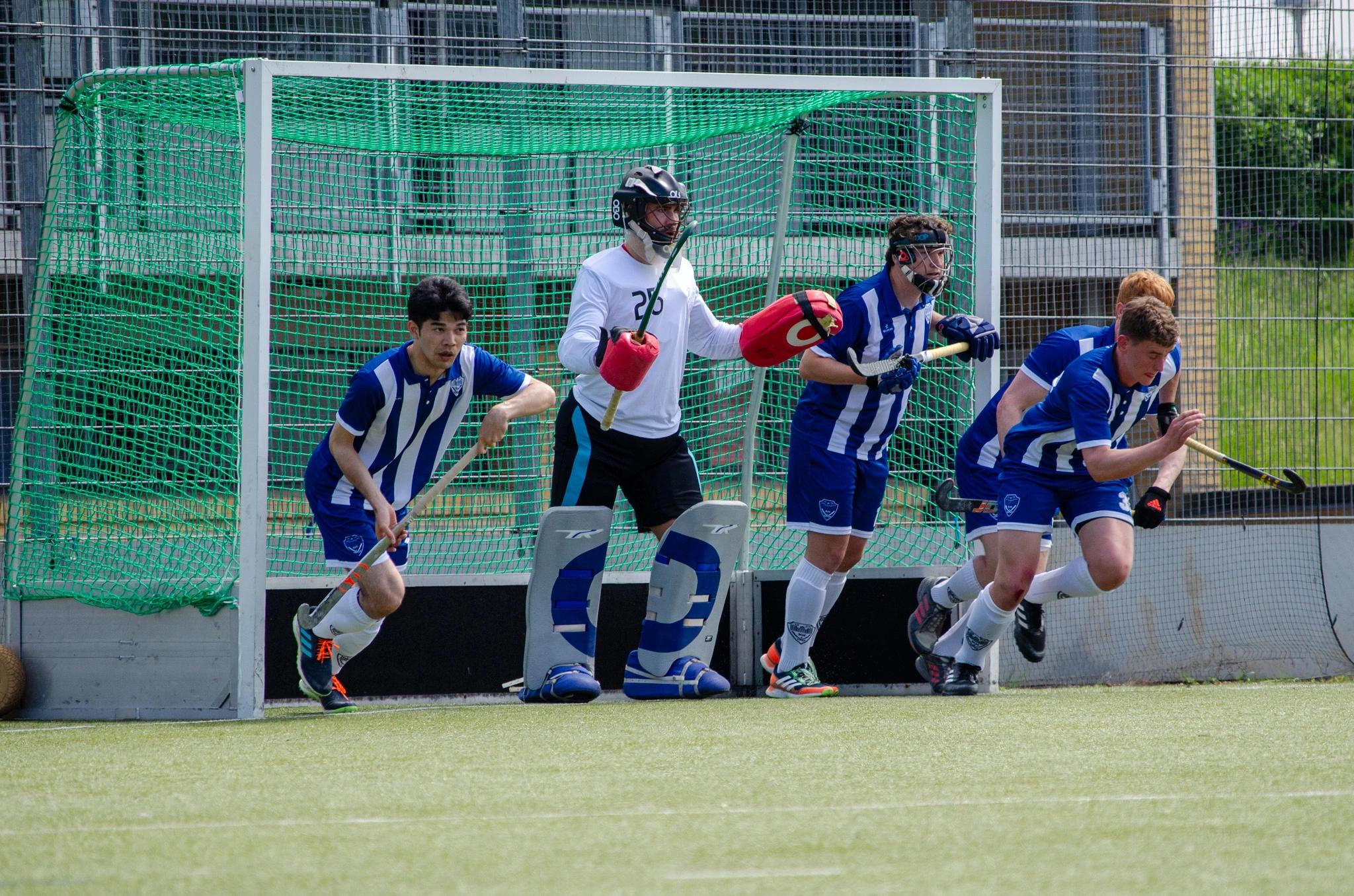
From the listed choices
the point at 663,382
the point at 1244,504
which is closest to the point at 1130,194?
the point at 1244,504

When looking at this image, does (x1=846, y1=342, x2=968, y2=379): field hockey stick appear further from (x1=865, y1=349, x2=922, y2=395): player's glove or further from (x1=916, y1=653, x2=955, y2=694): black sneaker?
(x1=916, y1=653, x2=955, y2=694): black sneaker

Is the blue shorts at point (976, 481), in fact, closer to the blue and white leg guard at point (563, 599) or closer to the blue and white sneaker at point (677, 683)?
the blue and white sneaker at point (677, 683)

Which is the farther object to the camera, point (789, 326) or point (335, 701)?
point (335, 701)

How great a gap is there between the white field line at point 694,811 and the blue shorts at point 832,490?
2.34 meters

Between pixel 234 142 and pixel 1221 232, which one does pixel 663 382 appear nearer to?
pixel 234 142

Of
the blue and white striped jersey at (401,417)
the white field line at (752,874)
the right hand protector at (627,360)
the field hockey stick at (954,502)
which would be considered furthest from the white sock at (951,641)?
the white field line at (752,874)

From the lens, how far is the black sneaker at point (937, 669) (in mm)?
5051

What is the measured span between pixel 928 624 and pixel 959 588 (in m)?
0.18

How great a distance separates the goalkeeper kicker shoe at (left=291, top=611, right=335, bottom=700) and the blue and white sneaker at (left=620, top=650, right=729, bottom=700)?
36.1 inches

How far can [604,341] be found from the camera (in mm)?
4324

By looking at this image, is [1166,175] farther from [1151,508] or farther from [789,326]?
[789,326]

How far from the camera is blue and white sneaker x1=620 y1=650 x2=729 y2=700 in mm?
4645

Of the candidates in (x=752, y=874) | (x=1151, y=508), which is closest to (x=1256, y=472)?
(x=1151, y=508)

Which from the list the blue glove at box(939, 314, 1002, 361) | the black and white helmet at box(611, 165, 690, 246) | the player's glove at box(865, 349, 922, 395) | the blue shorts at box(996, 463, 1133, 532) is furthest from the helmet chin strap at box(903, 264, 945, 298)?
the black and white helmet at box(611, 165, 690, 246)
